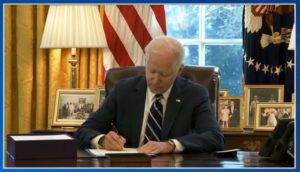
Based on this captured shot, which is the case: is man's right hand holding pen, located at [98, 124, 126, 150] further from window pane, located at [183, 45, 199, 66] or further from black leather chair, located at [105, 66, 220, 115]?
window pane, located at [183, 45, 199, 66]

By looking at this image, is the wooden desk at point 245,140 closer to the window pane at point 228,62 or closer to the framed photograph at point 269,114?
the framed photograph at point 269,114

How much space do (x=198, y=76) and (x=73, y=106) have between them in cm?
91

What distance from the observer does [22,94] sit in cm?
379

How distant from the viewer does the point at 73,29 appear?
3320mm

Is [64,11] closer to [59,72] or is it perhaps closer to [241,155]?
[59,72]

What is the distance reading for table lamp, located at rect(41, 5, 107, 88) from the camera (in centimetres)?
331

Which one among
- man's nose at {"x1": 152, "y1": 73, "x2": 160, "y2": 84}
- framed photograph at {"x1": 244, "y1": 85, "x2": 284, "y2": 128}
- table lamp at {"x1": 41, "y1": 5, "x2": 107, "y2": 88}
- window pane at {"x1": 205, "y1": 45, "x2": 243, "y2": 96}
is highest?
table lamp at {"x1": 41, "y1": 5, "x2": 107, "y2": 88}

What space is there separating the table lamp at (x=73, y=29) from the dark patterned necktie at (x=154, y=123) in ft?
3.38

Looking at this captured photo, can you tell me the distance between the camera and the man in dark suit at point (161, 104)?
229 centimetres

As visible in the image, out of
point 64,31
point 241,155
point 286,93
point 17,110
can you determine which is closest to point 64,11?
point 64,31

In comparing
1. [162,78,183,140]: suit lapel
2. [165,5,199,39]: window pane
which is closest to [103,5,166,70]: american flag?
[165,5,199,39]: window pane

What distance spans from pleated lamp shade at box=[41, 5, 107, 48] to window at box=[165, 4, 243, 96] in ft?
2.27

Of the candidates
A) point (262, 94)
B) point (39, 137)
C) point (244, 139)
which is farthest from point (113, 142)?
point (262, 94)

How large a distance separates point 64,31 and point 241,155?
5.66 ft
